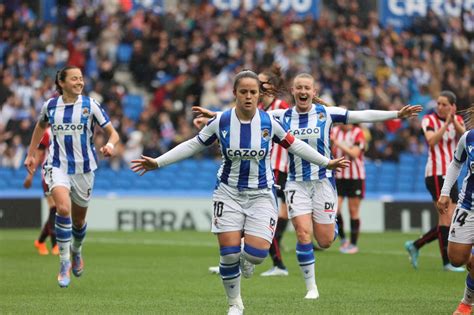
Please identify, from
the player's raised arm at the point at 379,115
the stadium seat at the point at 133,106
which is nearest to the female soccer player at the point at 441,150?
the player's raised arm at the point at 379,115

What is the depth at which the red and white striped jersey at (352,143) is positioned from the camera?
683 inches

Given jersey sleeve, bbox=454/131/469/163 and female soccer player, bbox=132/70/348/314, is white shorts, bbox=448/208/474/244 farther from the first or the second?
female soccer player, bbox=132/70/348/314

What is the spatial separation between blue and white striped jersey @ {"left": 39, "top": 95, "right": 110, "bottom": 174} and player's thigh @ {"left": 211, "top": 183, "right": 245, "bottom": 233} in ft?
10.1

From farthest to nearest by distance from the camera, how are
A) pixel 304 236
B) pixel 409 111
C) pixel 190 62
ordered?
pixel 190 62 < pixel 304 236 < pixel 409 111

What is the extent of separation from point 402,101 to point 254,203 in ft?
66.2

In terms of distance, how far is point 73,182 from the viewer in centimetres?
→ 1173

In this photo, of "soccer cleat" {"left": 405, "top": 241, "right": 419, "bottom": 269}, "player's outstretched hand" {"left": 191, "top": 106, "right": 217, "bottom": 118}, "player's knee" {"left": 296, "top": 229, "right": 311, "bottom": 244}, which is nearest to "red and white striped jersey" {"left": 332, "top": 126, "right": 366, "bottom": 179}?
"soccer cleat" {"left": 405, "top": 241, "right": 419, "bottom": 269}

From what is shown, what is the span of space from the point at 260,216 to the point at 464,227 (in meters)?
1.76

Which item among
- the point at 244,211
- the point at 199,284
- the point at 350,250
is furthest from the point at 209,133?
the point at 350,250

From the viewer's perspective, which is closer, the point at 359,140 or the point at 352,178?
the point at 359,140

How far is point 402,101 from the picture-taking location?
28609mm

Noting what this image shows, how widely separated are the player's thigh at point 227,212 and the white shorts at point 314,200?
79.0 inches

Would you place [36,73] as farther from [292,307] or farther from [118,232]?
[292,307]

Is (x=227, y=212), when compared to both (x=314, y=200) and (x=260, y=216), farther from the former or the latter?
(x=314, y=200)
